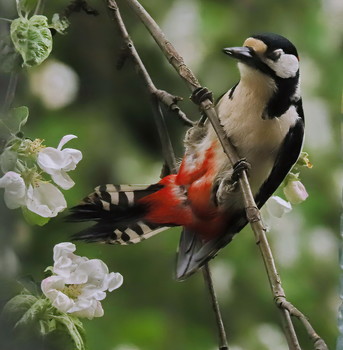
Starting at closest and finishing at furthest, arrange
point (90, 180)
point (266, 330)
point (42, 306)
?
point (42, 306)
point (90, 180)
point (266, 330)

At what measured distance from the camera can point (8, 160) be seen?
2.82 feet

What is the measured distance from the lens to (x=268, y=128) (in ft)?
3.34

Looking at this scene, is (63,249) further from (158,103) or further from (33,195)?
(158,103)

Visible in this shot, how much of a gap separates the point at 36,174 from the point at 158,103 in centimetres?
23

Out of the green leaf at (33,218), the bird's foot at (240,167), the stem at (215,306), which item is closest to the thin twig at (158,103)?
the stem at (215,306)

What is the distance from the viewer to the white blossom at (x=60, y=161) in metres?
0.88

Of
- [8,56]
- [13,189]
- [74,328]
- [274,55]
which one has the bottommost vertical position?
[74,328]

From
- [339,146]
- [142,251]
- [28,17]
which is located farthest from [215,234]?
[28,17]

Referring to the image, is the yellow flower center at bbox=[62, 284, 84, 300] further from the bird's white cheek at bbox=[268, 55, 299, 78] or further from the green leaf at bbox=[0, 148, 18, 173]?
the bird's white cheek at bbox=[268, 55, 299, 78]

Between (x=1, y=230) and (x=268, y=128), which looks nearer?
(x=1, y=230)

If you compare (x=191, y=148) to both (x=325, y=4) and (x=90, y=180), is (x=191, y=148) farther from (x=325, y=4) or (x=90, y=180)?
(x=325, y=4)

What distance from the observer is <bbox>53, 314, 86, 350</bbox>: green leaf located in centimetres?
87

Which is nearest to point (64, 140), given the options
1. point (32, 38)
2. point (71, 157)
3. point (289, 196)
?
point (71, 157)

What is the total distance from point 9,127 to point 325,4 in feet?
1.77
